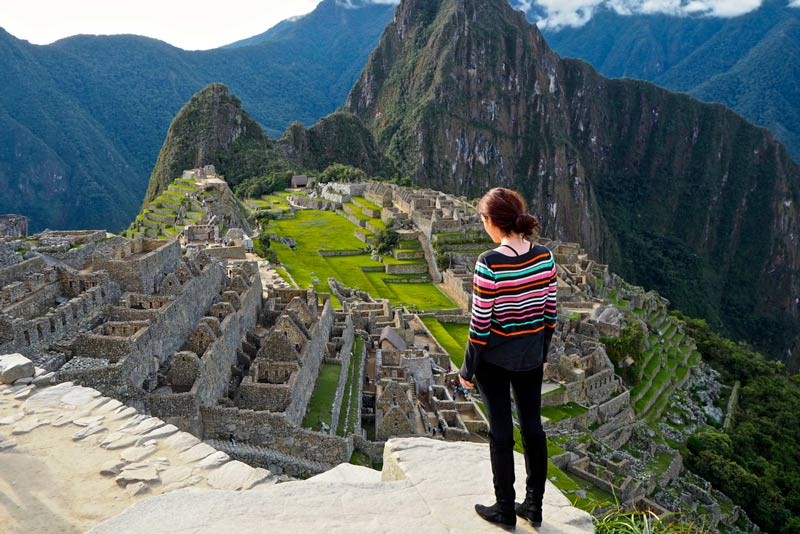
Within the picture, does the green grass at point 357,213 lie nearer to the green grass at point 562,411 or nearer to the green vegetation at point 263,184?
the green vegetation at point 263,184

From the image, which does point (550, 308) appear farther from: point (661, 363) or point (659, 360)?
point (661, 363)

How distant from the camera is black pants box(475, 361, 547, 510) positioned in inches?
227

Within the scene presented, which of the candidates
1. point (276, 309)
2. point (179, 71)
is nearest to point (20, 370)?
point (276, 309)

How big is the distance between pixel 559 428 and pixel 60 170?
306 ft

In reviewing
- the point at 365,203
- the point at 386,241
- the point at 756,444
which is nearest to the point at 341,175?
the point at 365,203

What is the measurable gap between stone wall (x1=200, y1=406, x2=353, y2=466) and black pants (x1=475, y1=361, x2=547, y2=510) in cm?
988

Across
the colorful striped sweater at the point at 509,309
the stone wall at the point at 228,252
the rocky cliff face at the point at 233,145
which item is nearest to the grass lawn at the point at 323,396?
the colorful striped sweater at the point at 509,309

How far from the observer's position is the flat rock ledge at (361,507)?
557 centimetres

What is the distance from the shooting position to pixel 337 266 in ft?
150

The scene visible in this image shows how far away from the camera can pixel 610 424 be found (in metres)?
31.1

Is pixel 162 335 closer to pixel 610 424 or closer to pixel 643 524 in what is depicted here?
pixel 643 524

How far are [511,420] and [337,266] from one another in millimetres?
40481

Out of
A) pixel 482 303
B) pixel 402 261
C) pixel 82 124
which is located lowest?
pixel 402 261

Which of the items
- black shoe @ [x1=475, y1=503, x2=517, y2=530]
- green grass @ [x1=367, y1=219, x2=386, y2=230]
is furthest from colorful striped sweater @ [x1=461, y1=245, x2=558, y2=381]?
green grass @ [x1=367, y1=219, x2=386, y2=230]
